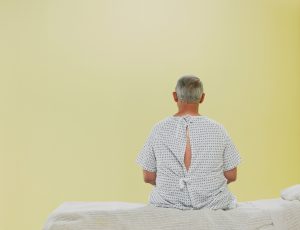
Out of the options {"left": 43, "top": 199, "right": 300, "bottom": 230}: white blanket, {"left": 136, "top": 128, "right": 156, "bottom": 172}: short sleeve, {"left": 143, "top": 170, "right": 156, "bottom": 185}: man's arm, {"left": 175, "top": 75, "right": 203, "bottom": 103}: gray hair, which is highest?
{"left": 175, "top": 75, "right": 203, "bottom": 103}: gray hair

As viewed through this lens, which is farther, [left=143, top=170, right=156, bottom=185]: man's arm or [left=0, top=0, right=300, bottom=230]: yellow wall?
[left=0, top=0, right=300, bottom=230]: yellow wall

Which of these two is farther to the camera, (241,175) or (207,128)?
(241,175)

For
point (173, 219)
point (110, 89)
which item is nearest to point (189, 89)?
point (173, 219)

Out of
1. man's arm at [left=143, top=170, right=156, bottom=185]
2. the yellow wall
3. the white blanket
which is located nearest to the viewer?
the white blanket

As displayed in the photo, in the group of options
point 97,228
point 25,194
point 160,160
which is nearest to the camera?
point 97,228

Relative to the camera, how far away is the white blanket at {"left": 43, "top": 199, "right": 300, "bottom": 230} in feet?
6.41

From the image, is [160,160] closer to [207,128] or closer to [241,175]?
[207,128]

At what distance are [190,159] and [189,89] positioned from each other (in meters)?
0.29

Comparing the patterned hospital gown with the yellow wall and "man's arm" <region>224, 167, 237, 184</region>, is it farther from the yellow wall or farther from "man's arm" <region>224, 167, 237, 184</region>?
the yellow wall

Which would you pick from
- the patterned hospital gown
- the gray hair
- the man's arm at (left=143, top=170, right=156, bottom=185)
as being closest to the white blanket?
the patterned hospital gown

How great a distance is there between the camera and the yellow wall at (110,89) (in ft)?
11.9

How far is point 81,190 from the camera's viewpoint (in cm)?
364

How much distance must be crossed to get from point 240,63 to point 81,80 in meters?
1.16

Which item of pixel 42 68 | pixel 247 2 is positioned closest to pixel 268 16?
pixel 247 2
